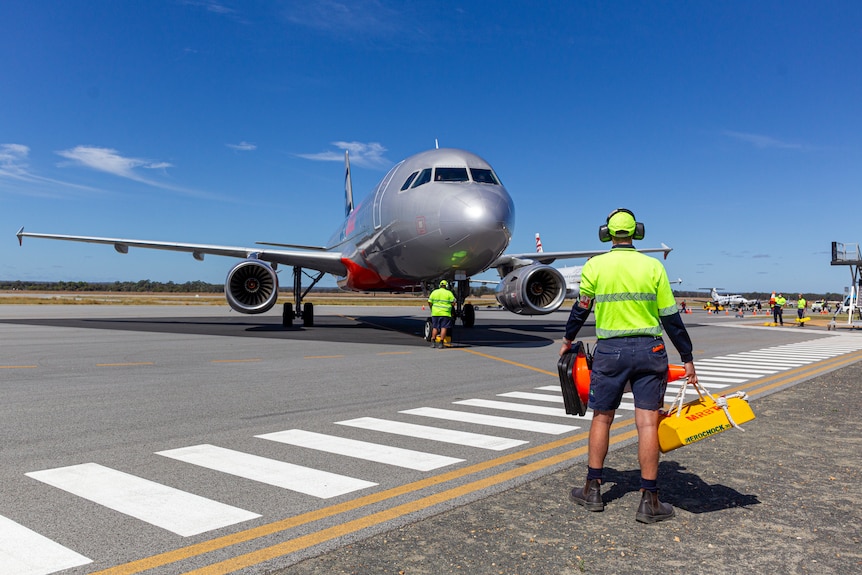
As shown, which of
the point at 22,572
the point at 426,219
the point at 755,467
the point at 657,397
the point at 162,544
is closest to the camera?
the point at 22,572

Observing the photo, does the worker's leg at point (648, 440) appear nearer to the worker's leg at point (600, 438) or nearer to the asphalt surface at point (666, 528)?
the worker's leg at point (600, 438)

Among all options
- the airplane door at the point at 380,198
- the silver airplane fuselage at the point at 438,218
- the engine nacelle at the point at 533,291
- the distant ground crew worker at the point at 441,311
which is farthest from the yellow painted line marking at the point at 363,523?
the airplane door at the point at 380,198

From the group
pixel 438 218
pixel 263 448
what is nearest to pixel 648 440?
pixel 263 448

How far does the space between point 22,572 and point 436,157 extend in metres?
14.2

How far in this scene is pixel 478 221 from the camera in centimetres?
1471

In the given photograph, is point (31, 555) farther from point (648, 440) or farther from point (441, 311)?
point (441, 311)

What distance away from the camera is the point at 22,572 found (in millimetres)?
3279

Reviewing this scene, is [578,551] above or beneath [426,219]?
beneath

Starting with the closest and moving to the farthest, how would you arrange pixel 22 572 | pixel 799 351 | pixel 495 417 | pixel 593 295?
pixel 22 572, pixel 593 295, pixel 495 417, pixel 799 351

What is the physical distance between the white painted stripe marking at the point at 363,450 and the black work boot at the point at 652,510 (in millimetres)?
1799

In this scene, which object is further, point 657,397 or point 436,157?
point 436,157

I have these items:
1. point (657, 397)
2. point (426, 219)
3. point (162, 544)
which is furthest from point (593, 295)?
point (426, 219)

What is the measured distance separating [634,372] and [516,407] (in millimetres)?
4032

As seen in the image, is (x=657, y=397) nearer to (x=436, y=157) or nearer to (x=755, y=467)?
(x=755, y=467)
